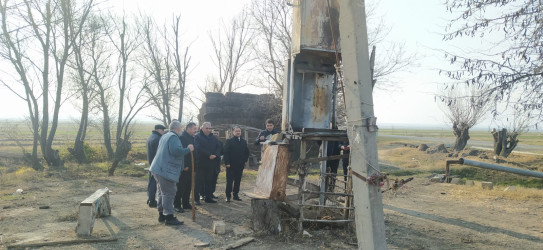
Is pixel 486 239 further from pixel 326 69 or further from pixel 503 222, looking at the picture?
pixel 326 69

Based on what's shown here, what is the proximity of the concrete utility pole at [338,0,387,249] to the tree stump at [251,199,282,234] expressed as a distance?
2.79m

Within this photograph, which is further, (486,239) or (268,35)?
(268,35)

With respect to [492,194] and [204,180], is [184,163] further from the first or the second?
[492,194]

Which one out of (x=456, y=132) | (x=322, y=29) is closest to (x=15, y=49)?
(x=322, y=29)

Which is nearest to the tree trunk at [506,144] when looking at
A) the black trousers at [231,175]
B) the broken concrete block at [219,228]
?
the black trousers at [231,175]

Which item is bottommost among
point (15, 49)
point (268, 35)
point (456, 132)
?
point (456, 132)

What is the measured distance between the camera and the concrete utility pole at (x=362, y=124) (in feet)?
11.3

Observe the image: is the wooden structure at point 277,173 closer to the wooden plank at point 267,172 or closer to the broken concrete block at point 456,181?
the wooden plank at point 267,172

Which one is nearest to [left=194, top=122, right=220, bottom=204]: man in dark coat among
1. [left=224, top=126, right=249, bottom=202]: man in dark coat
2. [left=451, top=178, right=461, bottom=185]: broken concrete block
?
[left=224, top=126, right=249, bottom=202]: man in dark coat

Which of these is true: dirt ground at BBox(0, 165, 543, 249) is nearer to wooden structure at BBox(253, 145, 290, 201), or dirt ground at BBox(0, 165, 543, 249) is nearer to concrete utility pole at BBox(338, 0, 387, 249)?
wooden structure at BBox(253, 145, 290, 201)

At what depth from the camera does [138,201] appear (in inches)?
366

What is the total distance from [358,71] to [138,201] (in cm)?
747

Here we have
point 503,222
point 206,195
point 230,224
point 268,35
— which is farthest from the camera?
point 268,35

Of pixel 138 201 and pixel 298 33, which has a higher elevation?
pixel 298 33
